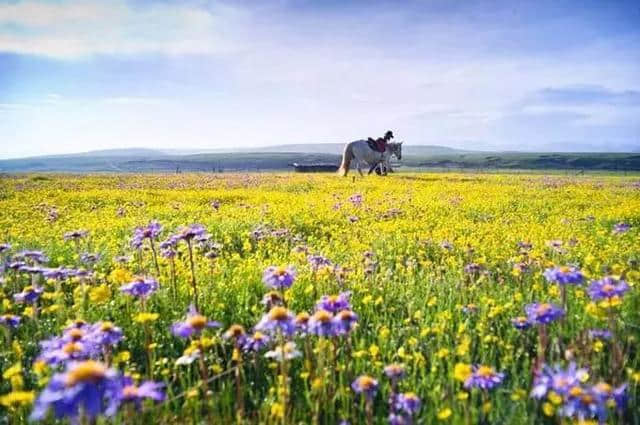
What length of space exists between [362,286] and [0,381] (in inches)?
151

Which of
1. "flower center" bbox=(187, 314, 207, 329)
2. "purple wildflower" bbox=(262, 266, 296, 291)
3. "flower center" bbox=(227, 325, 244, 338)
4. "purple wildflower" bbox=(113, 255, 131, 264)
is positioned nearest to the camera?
"flower center" bbox=(187, 314, 207, 329)

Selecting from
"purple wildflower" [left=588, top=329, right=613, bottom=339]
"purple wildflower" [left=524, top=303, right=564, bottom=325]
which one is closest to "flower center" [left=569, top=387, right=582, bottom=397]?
"purple wildflower" [left=524, top=303, right=564, bottom=325]

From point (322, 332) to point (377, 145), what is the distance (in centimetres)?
3468

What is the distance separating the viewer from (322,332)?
327 cm

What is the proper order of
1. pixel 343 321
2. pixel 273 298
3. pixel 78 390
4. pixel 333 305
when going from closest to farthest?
pixel 78 390 → pixel 343 321 → pixel 333 305 → pixel 273 298

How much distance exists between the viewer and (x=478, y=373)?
324 centimetres

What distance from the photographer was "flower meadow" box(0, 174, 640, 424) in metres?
3.18

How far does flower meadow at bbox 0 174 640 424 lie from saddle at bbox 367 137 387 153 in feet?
84.7

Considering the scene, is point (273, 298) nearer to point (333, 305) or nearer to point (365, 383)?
point (333, 305)

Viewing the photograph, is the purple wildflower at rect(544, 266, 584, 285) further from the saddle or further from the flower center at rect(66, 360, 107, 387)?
the saddle

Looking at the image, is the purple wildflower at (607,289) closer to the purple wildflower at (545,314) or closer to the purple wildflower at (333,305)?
the purple wildflower at (545,314)

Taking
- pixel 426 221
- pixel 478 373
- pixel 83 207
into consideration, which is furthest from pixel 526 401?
pixel 83 207

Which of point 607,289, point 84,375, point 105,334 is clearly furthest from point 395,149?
point 84,375

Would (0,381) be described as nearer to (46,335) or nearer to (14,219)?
(46,335)
